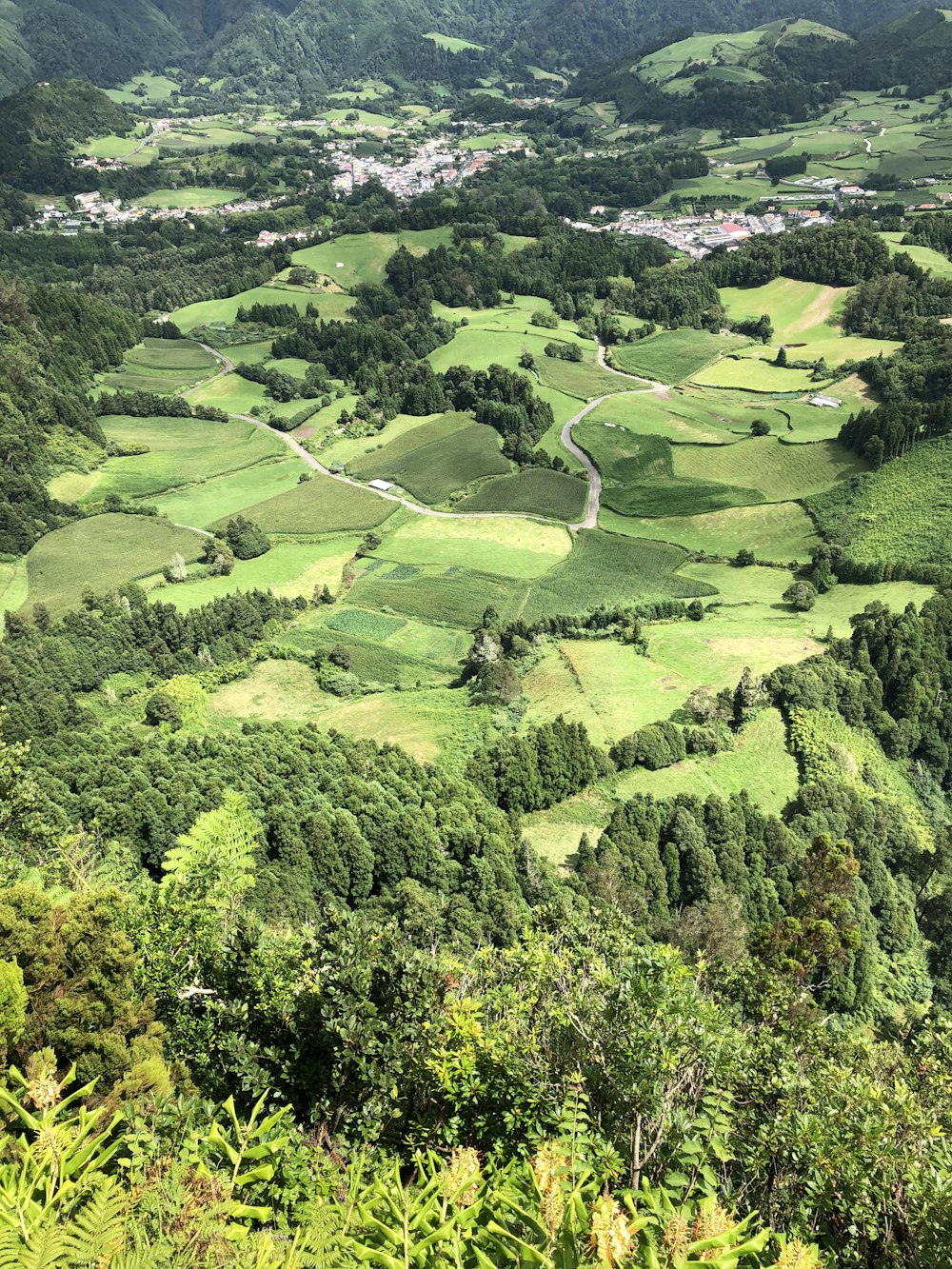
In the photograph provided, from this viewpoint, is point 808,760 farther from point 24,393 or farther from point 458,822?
point 24,393

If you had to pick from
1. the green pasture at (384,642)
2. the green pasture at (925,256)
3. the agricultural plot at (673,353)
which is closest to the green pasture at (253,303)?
the agricultural plot at (673,353)

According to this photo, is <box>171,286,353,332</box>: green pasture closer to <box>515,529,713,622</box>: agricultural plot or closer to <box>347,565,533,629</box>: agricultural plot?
<box>347,565,533,629</box>: agricultural plot

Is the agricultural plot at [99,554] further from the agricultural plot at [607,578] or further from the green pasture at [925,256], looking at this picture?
the green pasture at [925,256]

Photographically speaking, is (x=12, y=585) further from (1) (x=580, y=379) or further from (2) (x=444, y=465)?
(1) (x=580, y=379)

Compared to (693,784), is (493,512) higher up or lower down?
higher up

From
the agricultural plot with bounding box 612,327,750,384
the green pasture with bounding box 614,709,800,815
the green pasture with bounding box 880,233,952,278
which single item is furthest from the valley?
the green pasture with bounding box 880,233,952,278

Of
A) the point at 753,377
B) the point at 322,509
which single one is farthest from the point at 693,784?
the point at 753,377
